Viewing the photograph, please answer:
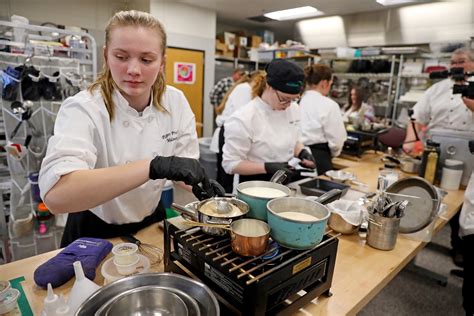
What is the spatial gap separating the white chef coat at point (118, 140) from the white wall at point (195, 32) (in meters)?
3.98

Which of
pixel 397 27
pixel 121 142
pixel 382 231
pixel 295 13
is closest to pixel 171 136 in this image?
pixel 121 142

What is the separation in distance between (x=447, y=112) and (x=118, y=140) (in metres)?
2.61

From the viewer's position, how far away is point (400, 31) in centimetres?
482

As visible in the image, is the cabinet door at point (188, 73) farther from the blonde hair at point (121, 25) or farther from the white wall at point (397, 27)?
the blonde hair at point (121, 25)

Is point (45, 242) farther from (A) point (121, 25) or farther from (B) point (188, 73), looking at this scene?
(B) point (188, 73)

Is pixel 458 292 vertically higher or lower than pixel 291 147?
lower

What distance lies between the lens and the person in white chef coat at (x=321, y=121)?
2.75 m

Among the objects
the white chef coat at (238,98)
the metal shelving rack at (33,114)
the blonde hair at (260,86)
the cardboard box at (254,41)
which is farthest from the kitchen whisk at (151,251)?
the cardboard box at (254,41)

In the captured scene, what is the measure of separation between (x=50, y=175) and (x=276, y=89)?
1287 mm

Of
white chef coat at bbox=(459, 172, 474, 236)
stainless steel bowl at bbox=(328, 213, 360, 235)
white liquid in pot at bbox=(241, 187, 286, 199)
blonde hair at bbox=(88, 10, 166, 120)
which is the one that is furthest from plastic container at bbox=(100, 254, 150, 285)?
white chef coat at bbox=(459, 172, 474, 236)

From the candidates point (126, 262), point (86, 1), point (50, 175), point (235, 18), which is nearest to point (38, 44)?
point (86, 1)

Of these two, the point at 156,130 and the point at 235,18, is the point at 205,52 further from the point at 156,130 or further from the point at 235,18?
the point at 156,130

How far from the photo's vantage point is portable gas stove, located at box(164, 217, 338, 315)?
68 cm

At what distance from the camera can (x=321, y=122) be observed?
9.06ft
